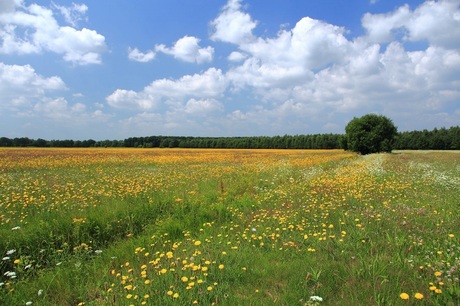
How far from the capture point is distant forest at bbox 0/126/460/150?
80.8m

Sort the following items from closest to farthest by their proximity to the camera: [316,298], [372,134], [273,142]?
[316,298], [372,134], [273,142]

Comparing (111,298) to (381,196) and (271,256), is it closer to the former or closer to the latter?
(271,256)

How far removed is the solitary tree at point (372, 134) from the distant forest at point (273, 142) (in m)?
29.2

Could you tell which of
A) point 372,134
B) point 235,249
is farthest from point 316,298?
point 372,134

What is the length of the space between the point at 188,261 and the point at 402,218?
15.8 ft

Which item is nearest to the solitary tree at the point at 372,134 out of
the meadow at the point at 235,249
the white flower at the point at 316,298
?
the meadow at the point at 235,249

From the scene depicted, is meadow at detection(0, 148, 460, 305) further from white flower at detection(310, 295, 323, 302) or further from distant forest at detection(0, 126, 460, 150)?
distant forest at detection(0, 126, 460, 150)

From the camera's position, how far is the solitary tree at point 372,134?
49.4 metres

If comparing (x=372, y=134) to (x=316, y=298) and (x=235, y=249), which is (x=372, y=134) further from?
(x=316, y=298)

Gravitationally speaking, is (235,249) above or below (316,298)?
below

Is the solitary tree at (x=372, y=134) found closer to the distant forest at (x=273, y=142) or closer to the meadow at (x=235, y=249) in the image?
the distant forest at (x=273, y=142)

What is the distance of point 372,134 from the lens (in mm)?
49094

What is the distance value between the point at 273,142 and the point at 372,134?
5194cm

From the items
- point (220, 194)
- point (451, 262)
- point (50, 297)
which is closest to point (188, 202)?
point (220, 194)
